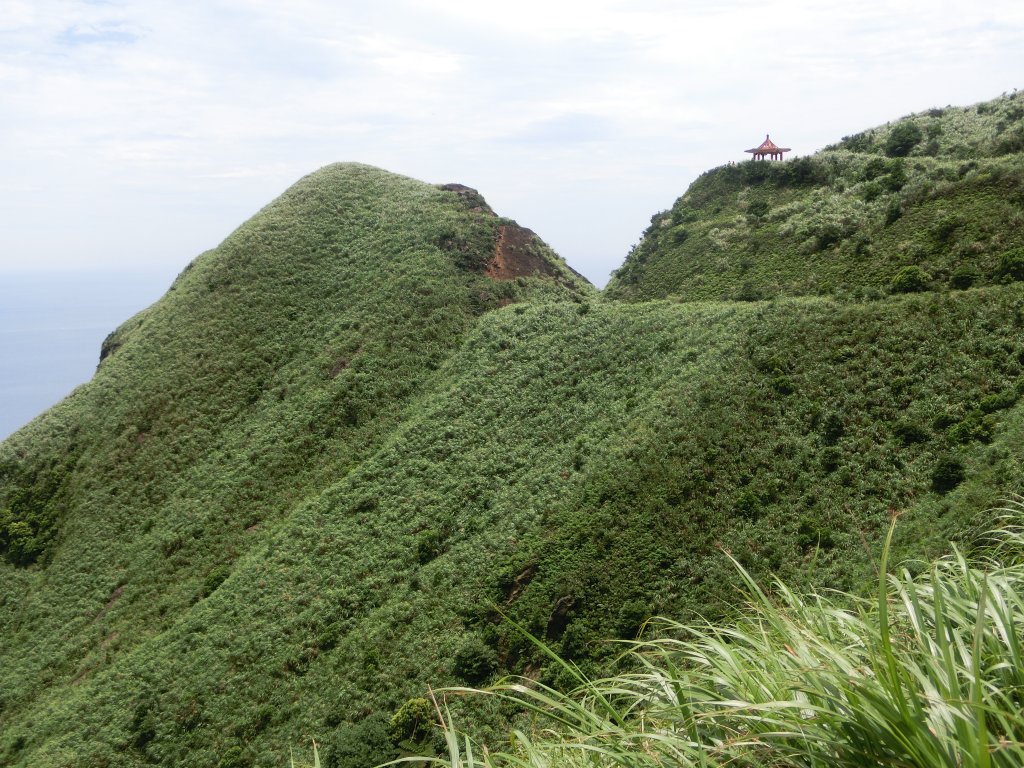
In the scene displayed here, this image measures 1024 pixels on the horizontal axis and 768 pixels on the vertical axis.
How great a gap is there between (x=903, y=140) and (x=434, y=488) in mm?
48193

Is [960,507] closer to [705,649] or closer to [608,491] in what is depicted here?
[608,491]

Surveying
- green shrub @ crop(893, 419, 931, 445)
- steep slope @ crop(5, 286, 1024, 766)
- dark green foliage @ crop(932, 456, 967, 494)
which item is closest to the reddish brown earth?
steep slope @ crop(5, 286, 1024, 766)

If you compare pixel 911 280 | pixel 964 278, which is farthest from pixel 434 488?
pixel 964 278

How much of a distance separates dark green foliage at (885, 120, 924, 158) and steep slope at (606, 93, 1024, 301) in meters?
0.10

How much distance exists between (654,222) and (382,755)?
52.4 metres

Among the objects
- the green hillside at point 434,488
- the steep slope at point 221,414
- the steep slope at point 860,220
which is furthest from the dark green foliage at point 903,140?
the steep slope at point 221,414

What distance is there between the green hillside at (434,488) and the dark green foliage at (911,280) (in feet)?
3.78

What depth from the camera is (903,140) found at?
51.2 meters

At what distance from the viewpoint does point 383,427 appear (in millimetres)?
43688

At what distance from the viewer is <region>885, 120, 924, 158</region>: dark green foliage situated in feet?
167

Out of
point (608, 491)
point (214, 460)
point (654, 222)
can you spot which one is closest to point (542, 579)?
point (608, 491)

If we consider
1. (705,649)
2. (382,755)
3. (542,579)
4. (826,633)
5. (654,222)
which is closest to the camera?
(826,633)

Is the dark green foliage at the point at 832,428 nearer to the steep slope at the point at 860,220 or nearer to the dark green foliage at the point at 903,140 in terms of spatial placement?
the steep slope at the point at 860,220

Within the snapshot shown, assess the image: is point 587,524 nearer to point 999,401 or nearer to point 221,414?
point 999,401
